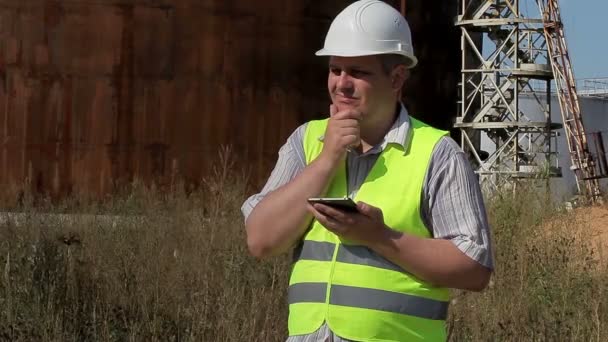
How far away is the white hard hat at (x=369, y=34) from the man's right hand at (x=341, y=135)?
16cm

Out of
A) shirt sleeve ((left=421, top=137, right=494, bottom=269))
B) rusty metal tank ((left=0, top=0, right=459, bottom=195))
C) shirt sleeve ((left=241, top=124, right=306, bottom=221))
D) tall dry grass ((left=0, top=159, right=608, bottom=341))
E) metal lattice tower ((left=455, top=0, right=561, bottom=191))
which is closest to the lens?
shirt sleeve ((left=421, top=137, right=494, bottom=269))

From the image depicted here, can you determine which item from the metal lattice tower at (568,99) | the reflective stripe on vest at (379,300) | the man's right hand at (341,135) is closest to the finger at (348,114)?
the man's right hand at (341,135)

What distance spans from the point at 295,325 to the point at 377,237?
0.37m

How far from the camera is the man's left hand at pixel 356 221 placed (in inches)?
105

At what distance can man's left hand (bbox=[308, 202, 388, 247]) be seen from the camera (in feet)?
8.77

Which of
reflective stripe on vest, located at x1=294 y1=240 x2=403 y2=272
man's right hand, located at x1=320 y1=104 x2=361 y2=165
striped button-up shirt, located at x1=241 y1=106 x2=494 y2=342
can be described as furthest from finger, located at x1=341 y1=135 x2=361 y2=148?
reflective stripe on vest, located at x1=294 y1=240 x2=403 y2=272

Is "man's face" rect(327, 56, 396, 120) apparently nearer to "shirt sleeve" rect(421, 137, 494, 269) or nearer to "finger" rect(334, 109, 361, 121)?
"finger" rect(334, 109, 361, 121)

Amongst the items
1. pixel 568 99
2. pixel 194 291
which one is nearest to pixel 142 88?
pixel 194 291

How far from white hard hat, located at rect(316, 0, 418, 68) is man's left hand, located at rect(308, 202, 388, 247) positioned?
42cm

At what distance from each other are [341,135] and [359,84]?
0.15 metres

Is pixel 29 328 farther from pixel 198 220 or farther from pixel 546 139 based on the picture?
pixel 546 139

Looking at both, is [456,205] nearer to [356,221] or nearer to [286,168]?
[356,221]

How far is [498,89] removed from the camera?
58.4 ft

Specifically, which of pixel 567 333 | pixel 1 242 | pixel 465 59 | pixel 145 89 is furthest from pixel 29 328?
pixel 465 59
